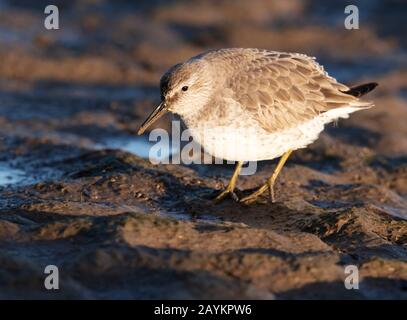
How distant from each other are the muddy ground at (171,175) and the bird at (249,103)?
77cm

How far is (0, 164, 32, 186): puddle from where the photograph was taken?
9578mm

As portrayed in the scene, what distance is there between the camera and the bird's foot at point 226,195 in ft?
28.0

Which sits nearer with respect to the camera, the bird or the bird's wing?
the bird

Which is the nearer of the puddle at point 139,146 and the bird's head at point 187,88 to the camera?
the bird's head at point 187,88

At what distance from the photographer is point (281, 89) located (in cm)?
856

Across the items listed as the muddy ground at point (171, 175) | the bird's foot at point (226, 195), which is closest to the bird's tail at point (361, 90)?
the muddy ground at point (171, 175)

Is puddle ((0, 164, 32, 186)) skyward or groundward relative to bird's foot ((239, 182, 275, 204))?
skyward

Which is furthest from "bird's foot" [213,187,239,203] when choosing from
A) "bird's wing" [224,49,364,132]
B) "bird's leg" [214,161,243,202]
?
"bird's wing" [224,49,364,132]

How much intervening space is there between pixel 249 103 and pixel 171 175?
1.57 meters

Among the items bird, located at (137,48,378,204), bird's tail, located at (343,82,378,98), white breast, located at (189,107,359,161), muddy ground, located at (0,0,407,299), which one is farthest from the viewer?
bird's tail, located at (343,82,378,98)

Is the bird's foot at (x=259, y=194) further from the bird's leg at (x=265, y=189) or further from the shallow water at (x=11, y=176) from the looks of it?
the shallow water at (x=11, y=176)

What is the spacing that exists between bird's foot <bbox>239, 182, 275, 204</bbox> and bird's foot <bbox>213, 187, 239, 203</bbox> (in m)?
0.09

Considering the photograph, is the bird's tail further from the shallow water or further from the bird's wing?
the shallow water
